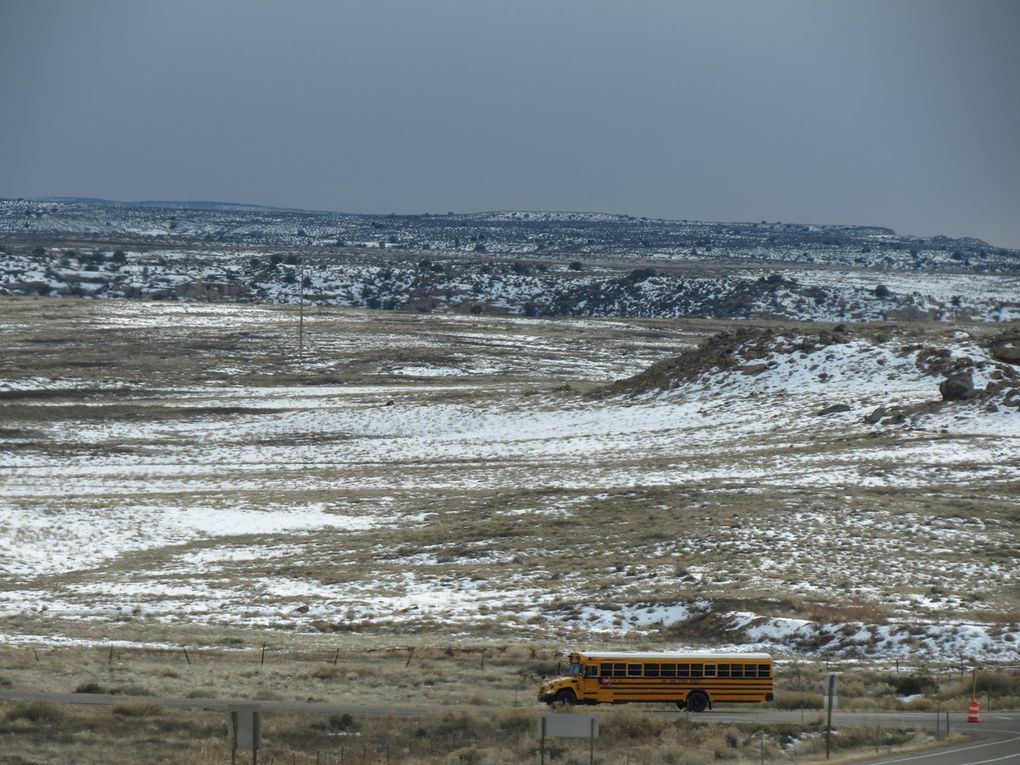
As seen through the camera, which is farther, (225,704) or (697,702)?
(697,702)

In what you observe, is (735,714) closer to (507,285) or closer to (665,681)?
(665,681)

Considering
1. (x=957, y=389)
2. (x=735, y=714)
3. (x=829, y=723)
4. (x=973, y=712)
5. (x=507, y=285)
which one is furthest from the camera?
(x=507, y=285)

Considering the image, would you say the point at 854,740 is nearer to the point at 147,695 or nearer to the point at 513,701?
the point at 513,701

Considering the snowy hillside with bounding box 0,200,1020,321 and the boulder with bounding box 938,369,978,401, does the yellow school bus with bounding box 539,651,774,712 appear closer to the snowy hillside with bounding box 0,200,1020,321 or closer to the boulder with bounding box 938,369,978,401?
the boulder with bounding box 938,369,978,401

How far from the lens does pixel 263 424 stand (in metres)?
72.1

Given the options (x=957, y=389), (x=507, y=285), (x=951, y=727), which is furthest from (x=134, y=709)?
(x=507, y=285)

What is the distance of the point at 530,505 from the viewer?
47.7 meters

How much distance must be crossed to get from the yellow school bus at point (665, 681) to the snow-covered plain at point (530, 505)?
6528mm

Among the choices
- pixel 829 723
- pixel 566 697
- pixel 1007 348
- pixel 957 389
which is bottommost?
pixel 566 697

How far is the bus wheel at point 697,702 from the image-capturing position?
81.2 ft

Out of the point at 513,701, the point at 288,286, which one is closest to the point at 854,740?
the point at 513,701

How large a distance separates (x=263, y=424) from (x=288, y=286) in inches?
3284

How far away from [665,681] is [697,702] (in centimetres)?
74

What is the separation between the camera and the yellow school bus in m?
24.6
